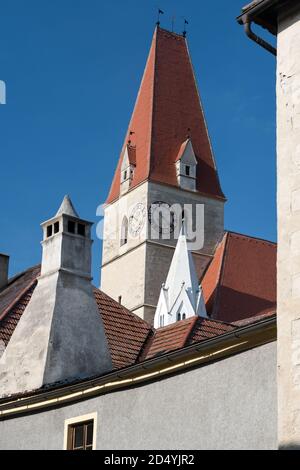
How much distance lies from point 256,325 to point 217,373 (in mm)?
807

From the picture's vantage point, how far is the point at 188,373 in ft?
33.1

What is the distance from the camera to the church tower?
173ft

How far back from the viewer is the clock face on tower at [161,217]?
53.6 meters

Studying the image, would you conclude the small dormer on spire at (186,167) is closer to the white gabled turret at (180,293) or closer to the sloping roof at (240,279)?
the sloping roof at (240,279)

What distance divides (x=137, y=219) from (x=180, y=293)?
8374mm

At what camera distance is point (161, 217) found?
54.0 metres

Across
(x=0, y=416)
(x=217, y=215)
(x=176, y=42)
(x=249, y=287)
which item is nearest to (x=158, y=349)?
(x=0, y=416)

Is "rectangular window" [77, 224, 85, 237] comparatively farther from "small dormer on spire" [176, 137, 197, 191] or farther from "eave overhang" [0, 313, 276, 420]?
"small dormer on spire" [176, 137, 197, 191]

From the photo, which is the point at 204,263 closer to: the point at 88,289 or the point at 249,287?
the point at 249,287

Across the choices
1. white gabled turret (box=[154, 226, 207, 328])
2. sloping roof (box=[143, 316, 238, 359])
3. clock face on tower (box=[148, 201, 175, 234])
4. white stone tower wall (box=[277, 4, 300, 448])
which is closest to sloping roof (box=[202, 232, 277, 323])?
white gabled turret (box=[154, 226, 207, 328])

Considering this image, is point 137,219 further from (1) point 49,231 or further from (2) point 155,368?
(2) point 155,368

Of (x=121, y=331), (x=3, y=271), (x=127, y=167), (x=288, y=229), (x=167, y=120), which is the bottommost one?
(x=288, y=229)

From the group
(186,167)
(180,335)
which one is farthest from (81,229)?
(186,167)

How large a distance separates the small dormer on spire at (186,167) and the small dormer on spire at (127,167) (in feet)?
8.46
